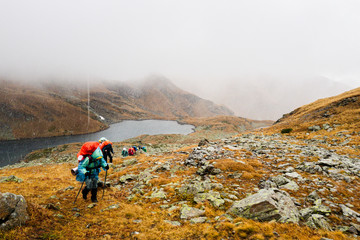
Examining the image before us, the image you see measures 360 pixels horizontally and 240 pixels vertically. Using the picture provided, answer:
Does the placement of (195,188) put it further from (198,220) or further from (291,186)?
(291,186)

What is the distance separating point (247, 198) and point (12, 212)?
10.3m

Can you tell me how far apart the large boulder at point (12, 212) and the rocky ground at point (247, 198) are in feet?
6.78

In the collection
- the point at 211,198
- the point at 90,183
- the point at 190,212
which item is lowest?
the point at 190,212

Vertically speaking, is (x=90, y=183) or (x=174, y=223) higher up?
(x=90, y=183)

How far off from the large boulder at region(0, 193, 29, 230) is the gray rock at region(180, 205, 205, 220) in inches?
→ 263

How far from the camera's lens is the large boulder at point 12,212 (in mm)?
5518

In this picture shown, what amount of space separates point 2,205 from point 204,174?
11990mm

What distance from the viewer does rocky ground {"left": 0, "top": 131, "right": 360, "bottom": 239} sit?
21.5 ft

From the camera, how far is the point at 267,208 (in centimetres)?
710

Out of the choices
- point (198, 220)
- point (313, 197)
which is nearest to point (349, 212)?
point (313, 197)

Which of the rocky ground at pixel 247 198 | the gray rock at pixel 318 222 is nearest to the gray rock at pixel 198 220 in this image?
the rocky ground at pixel 247 198

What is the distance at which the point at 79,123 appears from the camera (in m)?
168

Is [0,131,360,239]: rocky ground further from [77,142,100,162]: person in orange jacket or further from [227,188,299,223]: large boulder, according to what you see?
[77,142,100,162]: person in orange jacket

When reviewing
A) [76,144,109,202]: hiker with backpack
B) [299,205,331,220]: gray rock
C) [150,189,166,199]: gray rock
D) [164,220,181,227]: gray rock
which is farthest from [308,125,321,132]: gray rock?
[76,144,109,202]: hiker with backpack
